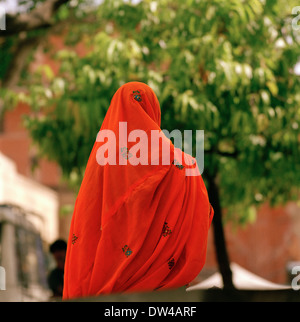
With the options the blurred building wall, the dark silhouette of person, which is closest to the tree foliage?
the dark silhouette of person

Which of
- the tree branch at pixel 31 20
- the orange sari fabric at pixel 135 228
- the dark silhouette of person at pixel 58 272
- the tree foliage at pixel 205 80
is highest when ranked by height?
the tree branch at pixel 31 20

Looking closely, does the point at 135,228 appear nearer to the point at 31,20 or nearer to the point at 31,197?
the point at 31,20

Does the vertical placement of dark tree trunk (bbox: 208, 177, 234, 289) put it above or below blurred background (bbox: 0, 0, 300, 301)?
below

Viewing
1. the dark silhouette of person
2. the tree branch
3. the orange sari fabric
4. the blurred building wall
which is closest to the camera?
the orange sari fabric

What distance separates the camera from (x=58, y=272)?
6355 mm

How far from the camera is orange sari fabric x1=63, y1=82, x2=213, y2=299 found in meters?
2.34

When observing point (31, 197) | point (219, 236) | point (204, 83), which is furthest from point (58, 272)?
point (31, 197)

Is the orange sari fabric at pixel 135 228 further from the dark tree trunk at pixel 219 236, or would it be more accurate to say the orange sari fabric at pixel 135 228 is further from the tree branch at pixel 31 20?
the dark tree trunk at pixel 219 236

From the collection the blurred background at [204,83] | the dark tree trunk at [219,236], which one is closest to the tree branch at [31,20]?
the blurred background at [204,83]

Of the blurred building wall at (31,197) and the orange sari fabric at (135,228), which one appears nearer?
the orange sari fabric at (135,228)

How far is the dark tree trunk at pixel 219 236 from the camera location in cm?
723

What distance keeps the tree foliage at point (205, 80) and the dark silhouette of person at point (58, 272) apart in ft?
3.41

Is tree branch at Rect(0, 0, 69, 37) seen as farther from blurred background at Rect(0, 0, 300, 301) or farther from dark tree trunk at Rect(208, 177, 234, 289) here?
dark tree trunk at Rect(208, 177, 234, 289)

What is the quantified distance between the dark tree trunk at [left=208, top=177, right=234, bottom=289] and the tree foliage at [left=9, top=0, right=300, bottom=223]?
0.63 feet
